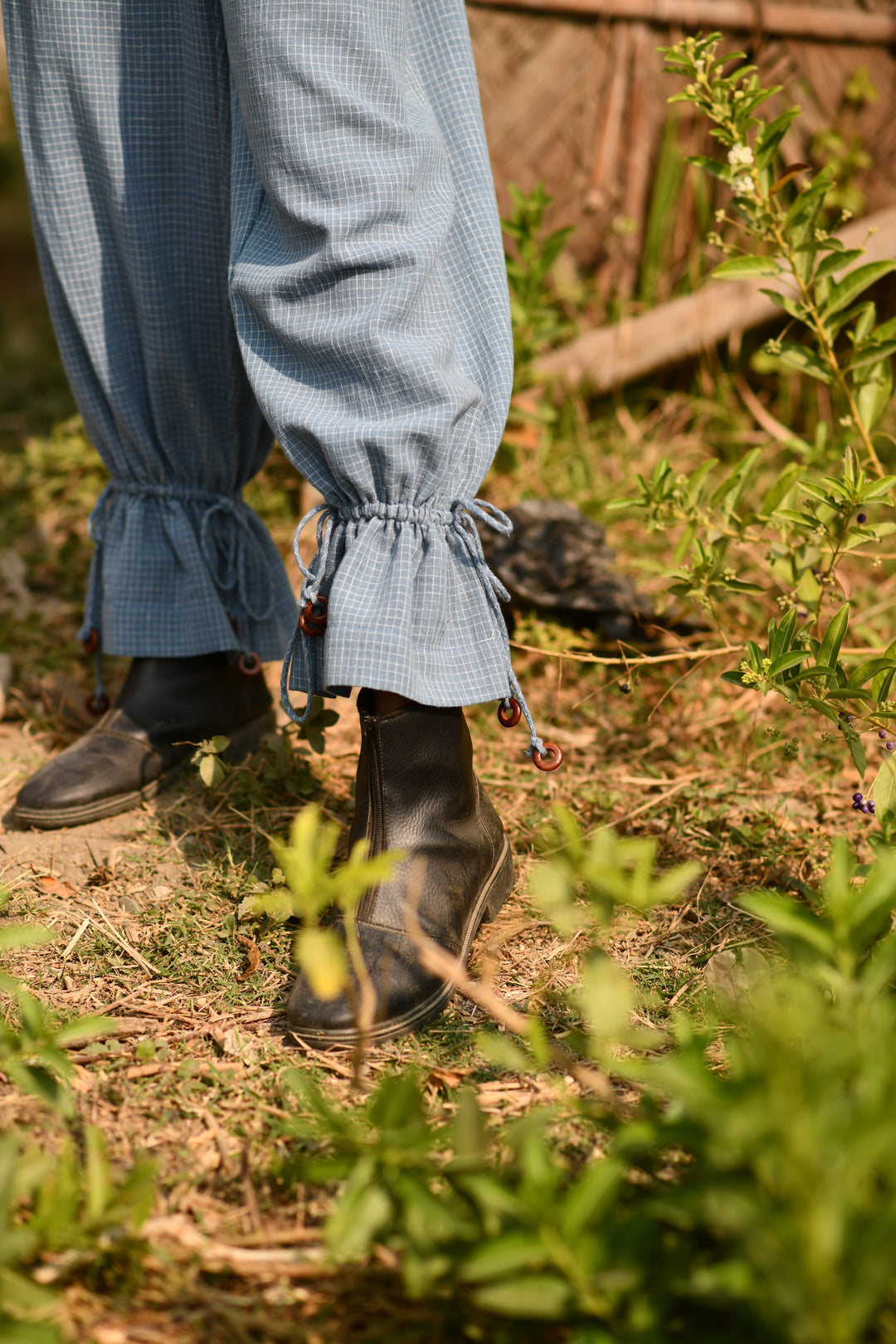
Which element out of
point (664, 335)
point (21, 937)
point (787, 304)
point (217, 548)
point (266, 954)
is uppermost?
point (787, 304)

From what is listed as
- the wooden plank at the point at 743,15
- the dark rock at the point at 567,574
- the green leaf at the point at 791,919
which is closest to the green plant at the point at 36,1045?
the green leaf at the point at 791,919

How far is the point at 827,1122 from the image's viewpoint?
54 centimetres

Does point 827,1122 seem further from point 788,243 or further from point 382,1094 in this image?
point 788,243

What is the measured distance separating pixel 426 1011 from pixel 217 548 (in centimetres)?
77

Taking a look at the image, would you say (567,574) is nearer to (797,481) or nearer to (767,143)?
(797,481)

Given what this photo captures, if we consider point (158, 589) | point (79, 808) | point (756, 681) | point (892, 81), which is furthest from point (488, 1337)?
point (892, 81)

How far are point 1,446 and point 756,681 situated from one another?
2035 millimetres

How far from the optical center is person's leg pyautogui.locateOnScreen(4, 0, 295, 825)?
128 centimetres

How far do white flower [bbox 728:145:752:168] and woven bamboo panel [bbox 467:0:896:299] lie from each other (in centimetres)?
109

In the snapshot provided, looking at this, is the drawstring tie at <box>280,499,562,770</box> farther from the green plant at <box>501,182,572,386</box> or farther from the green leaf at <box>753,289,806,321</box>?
the green plant at <box>501,182,572,386</box>

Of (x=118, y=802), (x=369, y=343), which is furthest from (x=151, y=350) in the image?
(x=118, y=802)

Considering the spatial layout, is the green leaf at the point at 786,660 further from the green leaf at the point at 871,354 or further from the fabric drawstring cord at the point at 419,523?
the green leaf at the point at 871,354

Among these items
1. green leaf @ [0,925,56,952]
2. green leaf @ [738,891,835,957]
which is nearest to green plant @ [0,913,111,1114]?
green leaf @ [0,925,56,952]

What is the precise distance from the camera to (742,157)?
125 cm
